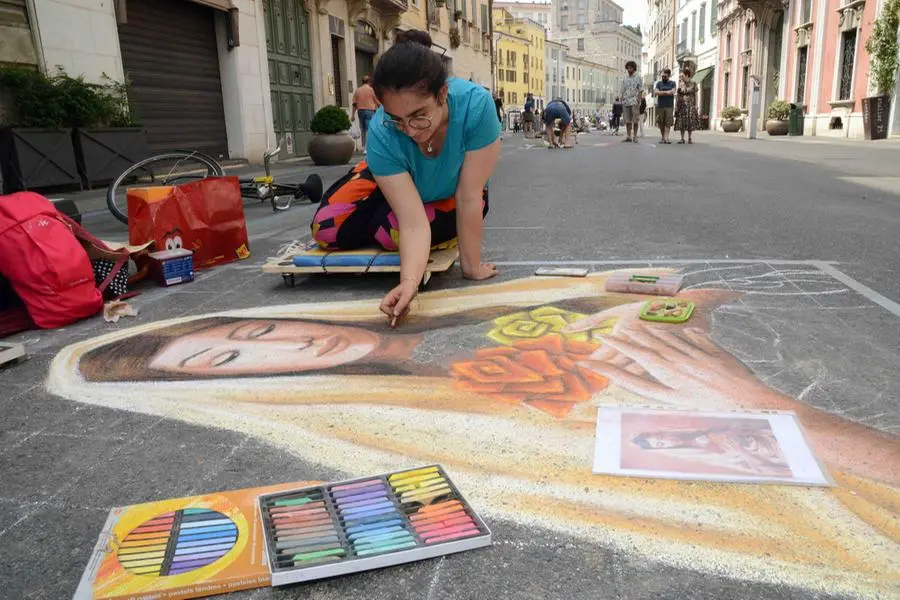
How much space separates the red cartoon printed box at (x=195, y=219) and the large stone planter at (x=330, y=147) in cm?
739

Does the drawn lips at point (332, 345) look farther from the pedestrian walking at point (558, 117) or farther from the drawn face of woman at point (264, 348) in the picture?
the pedestrian walking at point (558, 117)

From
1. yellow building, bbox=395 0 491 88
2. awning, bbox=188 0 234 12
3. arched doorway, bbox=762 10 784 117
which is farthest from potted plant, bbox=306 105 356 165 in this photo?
arched doorway, bbox=762 10 784 117

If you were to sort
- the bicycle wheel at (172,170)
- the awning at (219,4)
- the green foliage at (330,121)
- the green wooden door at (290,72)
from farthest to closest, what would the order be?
the green wooden door at (290,72)
the green foliage at (330,121)
the awning at (219,4)
the bicycle wheel at (172,170)

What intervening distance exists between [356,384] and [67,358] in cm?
116

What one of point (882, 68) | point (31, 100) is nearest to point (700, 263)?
point (31, 100)

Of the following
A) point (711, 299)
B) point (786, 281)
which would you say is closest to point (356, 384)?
point (711, 299)

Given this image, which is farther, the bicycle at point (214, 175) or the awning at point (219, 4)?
the awning at point (219, 4)

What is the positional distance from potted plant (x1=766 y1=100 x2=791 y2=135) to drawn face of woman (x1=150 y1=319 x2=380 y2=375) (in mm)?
21774

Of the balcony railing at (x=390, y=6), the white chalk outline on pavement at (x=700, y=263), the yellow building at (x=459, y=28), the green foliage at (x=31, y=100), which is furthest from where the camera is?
the yellow building at (x=459, y=28)

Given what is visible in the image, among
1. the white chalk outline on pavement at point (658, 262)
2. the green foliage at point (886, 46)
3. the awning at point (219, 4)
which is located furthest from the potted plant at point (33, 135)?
the green foliage at point (886, 46)

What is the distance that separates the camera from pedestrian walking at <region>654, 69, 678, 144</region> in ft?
50.4

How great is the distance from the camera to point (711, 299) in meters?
2.92

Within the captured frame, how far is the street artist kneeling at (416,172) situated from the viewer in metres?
2.47

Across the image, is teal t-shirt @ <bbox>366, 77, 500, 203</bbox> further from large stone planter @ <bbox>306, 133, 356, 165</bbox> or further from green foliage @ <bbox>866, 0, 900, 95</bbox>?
green foliage @ <bbox>866, 0, 900, 95</bbox>
